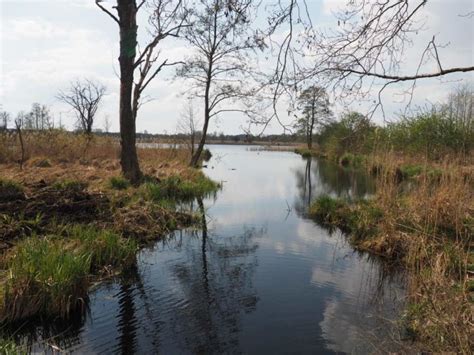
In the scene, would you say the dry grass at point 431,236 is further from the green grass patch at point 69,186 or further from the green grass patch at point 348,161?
the green grass patch at point 348,161

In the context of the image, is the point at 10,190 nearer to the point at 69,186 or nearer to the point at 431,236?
the point at 69,186

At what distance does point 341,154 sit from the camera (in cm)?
3634

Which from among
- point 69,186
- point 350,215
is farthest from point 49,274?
point 350,215

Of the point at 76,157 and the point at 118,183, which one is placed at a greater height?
the point at 76,157

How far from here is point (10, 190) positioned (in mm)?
8688

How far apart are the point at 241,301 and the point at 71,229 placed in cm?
325

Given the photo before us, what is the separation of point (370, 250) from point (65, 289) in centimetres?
567

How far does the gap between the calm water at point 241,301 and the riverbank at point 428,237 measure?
1.29ft

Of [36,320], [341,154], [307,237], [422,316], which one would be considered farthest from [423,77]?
[341,154]

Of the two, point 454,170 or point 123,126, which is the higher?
point 123,126

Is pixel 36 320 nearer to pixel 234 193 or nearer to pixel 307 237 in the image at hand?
pixel 307 237

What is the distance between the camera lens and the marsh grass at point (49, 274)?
4.47 m

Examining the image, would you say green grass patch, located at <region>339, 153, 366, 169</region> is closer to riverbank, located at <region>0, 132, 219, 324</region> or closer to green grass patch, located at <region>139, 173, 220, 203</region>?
green grass patch, located at <region>139, 173, 220, 203</region>

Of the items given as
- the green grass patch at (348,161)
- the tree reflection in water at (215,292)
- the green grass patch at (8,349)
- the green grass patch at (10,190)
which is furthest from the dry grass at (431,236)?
the green grass patch at (348,161)
